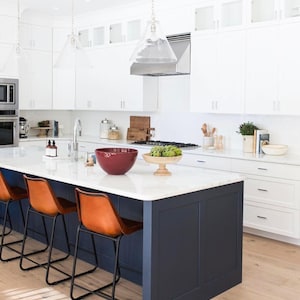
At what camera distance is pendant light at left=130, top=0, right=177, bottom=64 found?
3.49 metres

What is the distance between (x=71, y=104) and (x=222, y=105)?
9.99 ft

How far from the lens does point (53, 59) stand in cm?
733

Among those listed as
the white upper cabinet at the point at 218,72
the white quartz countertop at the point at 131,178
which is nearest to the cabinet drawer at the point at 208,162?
the white upper cabinet at the point at 218,72

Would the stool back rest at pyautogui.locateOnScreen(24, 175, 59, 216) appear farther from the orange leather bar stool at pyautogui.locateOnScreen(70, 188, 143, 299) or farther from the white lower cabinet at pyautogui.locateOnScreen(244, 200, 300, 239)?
the white lower cabinet at pyautogui.locateOnScreen(244, 200, 300, 239)

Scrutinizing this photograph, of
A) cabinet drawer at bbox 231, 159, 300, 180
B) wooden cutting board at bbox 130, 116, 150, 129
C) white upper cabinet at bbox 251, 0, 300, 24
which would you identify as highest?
white upper cabinet at bbox 251, 0, 300, 24

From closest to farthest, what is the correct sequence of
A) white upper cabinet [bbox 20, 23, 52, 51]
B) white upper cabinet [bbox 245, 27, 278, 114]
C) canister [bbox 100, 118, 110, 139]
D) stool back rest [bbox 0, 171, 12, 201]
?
1. stool back rest [bbox 0, 171, 12, 201]
2. white upper cabinet [bbox 245, 27, 278, 114]
3. white upper cabinet [bbox 20, 23, 52, 51]
4. canister [bbox 100, 118, 110, 139]

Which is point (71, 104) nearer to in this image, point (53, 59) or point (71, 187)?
point (53, 59)

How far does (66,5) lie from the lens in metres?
6.50

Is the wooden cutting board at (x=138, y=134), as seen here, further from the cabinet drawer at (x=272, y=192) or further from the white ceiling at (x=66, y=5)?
the cabinet drawer at (x=272, y=192)

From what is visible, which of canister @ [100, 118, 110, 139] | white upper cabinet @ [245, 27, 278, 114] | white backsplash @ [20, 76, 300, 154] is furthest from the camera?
canister @ [100, 118, 110, 139]

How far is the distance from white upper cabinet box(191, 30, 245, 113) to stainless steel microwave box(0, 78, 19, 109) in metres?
2.74

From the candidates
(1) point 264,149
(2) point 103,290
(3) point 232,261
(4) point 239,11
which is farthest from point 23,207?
(4) point 239,11

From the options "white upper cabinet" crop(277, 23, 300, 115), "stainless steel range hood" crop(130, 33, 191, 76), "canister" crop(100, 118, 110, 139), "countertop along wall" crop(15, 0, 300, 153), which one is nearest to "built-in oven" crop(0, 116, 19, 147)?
"countertop along wall" crop(15, 0, 300, 153)

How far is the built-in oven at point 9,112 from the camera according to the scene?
650 cm
